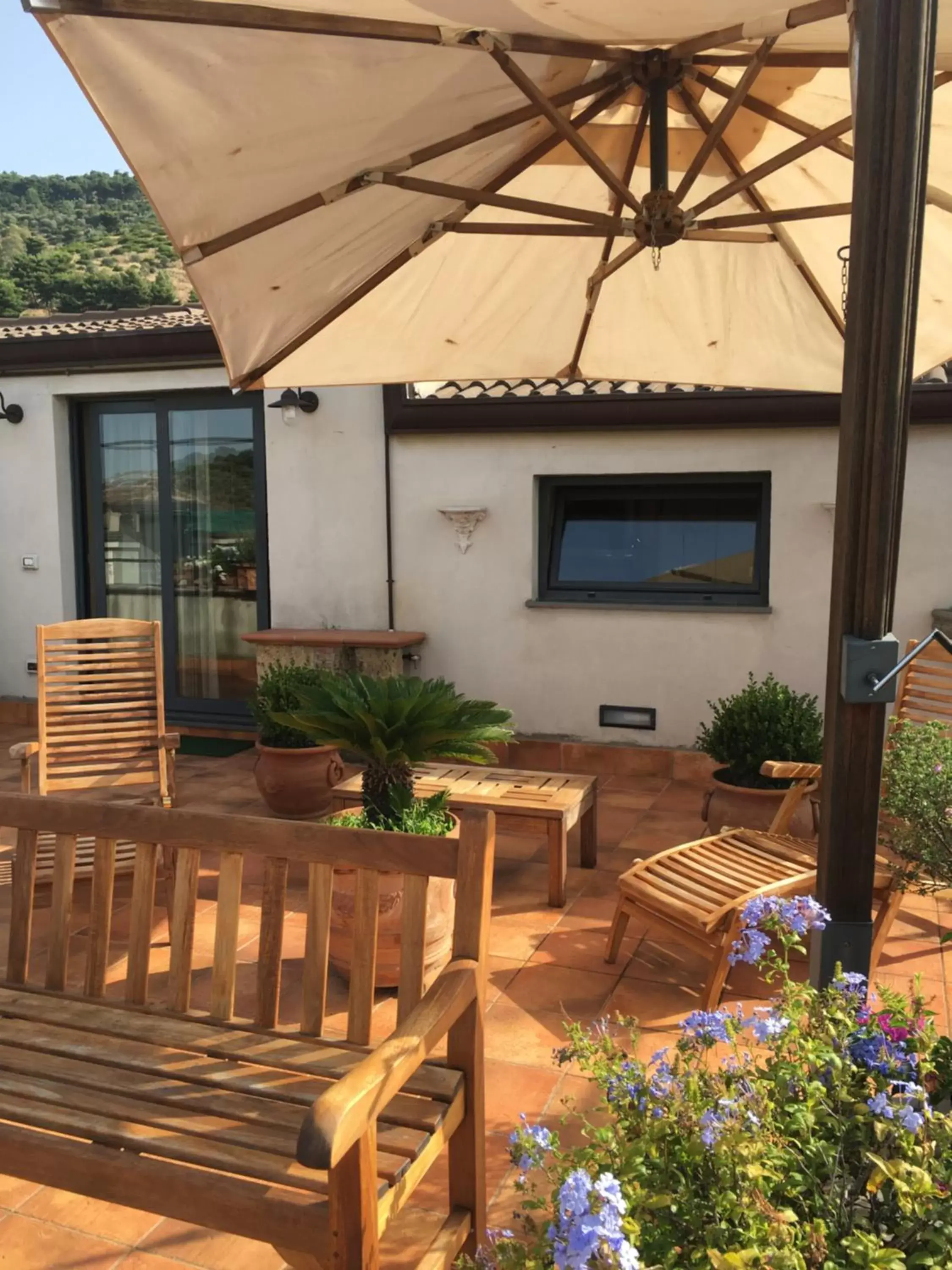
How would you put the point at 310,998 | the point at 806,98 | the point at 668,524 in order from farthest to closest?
the point at 668,524, the point at 806,98, the point at 310,998

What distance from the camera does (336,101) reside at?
2.72m

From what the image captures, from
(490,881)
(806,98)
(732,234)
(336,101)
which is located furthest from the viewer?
(732,234)

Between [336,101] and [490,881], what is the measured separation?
2100 millimetres

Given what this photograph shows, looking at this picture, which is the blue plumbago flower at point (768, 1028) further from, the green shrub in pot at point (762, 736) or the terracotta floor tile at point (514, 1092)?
the green shrub in pot at point (762, 736)

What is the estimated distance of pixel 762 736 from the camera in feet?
16.7

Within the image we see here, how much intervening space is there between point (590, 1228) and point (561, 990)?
8.95ft

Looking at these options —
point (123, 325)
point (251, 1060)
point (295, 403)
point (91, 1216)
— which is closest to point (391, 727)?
point (251, 1060)

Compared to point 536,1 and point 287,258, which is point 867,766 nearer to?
point 536,1

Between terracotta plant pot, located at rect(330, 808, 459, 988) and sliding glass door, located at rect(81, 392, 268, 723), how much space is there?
15.3ft

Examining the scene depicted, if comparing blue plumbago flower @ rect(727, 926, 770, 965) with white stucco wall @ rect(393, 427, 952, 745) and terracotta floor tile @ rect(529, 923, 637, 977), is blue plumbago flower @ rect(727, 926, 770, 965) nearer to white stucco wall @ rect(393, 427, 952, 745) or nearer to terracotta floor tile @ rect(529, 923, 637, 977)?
terracotta floor tile @ rect(529, 923, 637, 977)

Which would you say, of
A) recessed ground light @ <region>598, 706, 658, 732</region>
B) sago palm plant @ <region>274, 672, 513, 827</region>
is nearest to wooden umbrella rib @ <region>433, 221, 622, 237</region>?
sago palm plant @ <region>274, 672, 513, 827</region>

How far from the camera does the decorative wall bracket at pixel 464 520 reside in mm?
7125

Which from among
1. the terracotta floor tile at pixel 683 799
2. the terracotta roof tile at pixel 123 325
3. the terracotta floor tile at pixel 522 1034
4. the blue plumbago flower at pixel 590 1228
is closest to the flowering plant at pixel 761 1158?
the blue plumbago flower at pixel 590 1228

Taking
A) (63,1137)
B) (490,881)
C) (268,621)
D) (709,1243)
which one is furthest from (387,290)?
(268,621)
